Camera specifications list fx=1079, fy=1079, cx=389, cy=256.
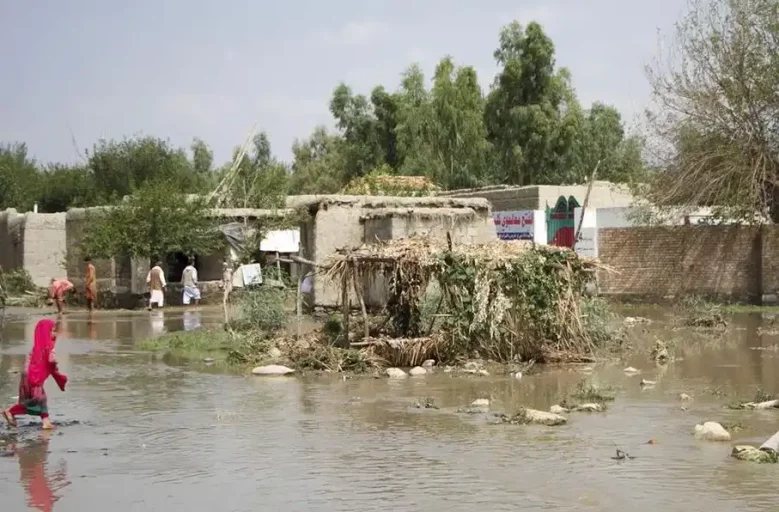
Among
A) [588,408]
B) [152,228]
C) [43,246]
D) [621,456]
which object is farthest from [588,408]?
[43,246]

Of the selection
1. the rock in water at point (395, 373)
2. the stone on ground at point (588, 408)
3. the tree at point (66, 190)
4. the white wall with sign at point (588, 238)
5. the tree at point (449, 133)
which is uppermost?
the tree at point (449, 133)

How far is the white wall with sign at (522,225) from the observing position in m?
31.6

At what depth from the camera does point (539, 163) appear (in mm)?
49031

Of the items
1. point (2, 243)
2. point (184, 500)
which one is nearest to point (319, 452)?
point (184, 500)

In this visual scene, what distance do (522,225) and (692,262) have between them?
20.6ft

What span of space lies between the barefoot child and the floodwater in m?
0.21

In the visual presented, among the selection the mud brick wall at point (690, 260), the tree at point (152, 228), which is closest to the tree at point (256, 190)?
the tree at point (152, 228)

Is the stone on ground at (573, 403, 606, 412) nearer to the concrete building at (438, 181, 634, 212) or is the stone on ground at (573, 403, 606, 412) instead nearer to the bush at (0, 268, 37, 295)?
the concrete building at (438, 181, 634, 212)

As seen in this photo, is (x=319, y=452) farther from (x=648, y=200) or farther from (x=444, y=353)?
(x=648, y=200)

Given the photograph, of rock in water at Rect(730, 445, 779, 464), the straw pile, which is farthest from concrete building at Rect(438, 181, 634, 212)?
rock in water at Rect(730, 445, 779, 464)

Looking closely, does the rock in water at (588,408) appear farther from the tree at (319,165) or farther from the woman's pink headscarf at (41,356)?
the tree at (319,165)

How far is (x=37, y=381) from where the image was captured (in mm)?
11461

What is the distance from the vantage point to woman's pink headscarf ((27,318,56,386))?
11477 millimetres

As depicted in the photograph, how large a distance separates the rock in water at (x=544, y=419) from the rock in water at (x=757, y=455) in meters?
2.30
